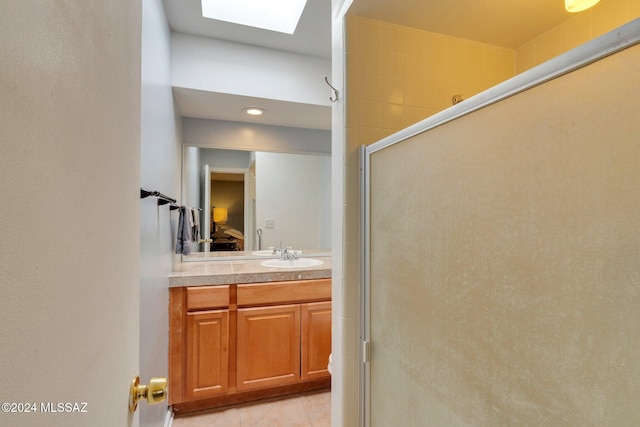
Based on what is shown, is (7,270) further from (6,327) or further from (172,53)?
(172,53)

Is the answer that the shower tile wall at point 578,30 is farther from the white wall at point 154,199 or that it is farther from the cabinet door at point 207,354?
the cabinet door at point 207,354

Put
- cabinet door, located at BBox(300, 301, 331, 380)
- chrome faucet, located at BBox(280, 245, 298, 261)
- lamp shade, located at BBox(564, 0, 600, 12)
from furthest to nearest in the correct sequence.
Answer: chrome faucet, located at BBox(280, 245, 298, 261) → cabinet door, located at BBox(300, 301, 331, 380) → lamp shade, located at BBox(564, 0, 600, 12)

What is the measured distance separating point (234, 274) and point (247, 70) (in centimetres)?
135

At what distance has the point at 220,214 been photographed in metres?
2.49

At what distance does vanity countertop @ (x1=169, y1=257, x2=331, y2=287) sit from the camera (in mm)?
1802

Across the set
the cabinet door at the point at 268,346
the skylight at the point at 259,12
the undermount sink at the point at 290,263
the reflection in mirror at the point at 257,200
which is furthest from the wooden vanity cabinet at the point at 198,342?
the skylight at the point at 259,12

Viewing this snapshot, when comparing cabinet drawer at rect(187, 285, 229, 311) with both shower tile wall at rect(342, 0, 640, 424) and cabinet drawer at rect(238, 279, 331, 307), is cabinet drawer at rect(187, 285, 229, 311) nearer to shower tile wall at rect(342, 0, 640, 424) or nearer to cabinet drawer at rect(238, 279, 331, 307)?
cabinet drawer at rect(238, 279, 331, 307)

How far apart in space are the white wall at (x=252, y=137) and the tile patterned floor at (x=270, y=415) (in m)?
1.94

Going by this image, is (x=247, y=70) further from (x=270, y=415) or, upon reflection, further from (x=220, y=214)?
(x=270, y=415)

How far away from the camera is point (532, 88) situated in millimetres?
585

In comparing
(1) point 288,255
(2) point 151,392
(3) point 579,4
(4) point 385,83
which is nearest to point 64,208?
(2) point 151,392

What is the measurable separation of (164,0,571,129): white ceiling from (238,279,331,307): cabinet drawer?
4.14ft

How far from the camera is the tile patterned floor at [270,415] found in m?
1.76

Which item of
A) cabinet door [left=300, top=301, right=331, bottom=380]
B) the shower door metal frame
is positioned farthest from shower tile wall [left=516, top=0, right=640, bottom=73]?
cabinet door [left=300, top=301, right=331, bottom=380]
